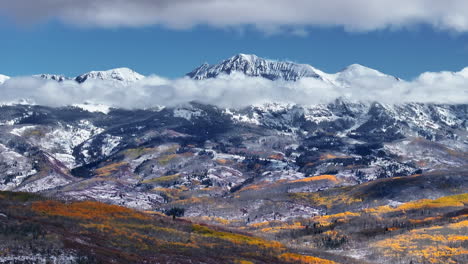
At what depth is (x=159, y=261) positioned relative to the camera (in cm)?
19400

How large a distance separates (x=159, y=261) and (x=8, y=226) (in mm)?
48623

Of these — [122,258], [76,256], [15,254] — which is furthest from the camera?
[122,258]

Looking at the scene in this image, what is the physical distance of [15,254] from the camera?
158m

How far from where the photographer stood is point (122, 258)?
183750 mm

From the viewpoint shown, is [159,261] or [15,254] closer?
[15,254]

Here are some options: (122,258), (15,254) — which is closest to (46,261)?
(15,254)

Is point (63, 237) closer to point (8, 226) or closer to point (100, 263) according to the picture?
point (8, 226)

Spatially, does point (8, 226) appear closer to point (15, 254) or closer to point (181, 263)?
point (15, 254)

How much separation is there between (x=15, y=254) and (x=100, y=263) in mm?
22053

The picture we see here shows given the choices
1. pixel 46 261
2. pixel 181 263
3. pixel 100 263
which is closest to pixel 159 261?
pixel 181 263

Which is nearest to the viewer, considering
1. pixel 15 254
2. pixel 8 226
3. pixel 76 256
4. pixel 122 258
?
pixel 15 254

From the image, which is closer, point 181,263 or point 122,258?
point 122,258

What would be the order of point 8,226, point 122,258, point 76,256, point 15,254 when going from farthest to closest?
point 8,226, point 122,258, point 76,256, point 15,254

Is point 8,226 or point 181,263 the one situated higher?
point 8,226
